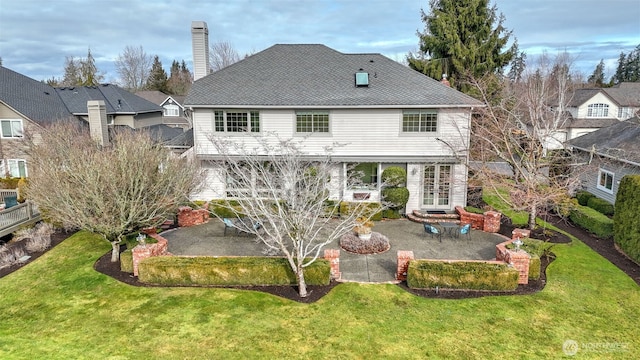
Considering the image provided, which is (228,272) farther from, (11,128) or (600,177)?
(11,128)

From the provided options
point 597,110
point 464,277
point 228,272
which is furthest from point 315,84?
point 597,110

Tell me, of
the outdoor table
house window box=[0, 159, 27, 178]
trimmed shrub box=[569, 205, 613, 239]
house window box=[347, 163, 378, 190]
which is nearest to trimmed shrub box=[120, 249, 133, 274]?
house window box=[347, 163, 378, 190]

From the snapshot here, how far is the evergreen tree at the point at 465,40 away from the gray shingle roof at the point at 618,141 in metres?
9.01

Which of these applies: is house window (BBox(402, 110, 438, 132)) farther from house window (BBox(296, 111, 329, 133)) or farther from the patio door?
house window (BBox(296, 111, 329, 133))

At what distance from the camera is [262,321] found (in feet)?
Answer: 31.8

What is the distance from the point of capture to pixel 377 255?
13.9m

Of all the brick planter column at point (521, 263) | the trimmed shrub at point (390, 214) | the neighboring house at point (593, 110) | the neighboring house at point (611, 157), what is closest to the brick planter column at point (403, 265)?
the brick planter column at point (521, 263)

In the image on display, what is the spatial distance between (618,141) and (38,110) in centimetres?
3529

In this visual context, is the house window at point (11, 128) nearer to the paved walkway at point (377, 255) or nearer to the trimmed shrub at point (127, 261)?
the paved walkway at point (377, 255)

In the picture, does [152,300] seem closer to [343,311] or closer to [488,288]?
[343,311]

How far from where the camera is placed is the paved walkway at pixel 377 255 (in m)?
12.7

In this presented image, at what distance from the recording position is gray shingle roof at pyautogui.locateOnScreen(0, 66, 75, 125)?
85.0 ft

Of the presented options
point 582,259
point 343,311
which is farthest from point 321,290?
point 582,259

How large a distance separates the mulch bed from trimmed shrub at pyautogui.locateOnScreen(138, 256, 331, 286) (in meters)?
0.23
